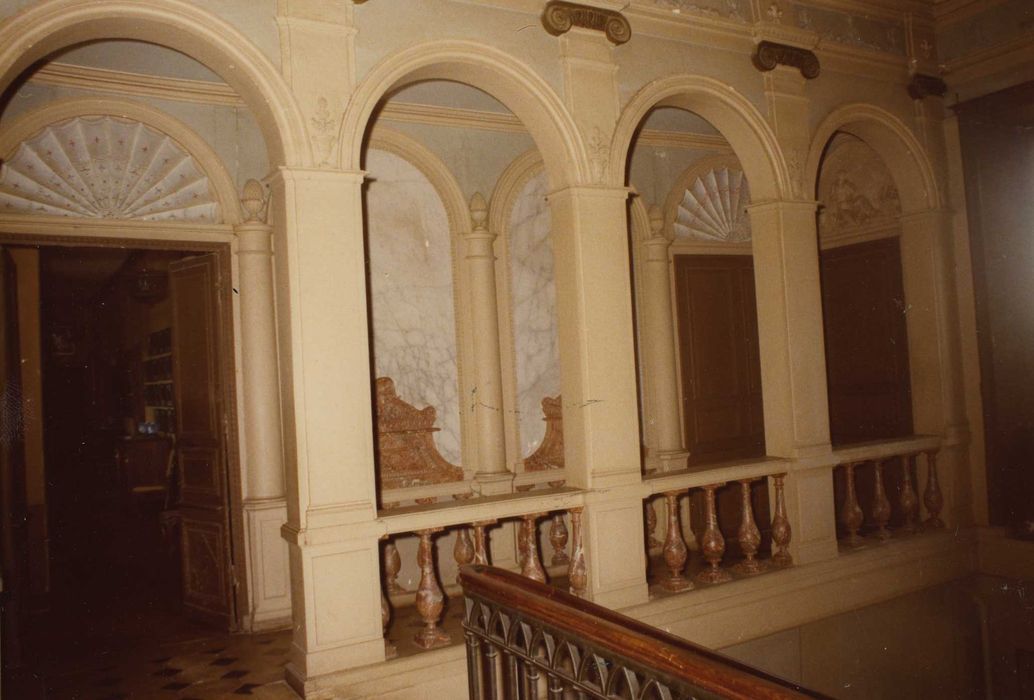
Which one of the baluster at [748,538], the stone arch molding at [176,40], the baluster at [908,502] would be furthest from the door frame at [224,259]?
the baluster at [908,502]

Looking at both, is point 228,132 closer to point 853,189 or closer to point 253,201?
point 253,201

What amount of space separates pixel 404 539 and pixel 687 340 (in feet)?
11.8

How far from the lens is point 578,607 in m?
2.55

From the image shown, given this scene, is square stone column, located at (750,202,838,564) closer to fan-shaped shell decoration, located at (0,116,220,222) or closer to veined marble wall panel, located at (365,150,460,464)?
veined marble wall panel, located at (365,150,460,464)

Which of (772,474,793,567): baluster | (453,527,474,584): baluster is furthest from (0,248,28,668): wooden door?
(772,474,793,567): baluster

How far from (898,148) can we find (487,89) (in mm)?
4066

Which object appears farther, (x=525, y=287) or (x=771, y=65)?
(x=525, y=287)

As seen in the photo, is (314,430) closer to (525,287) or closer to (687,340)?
(525,287)

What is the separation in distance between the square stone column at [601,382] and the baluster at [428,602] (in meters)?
1.08

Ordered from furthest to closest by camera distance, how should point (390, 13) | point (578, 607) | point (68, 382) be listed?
point (68, 382)
point (390, 13)
point (578, 607)

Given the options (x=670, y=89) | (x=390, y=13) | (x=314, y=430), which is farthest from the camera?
(x=670, y=89)

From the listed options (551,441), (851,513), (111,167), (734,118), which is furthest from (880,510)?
(111,167)

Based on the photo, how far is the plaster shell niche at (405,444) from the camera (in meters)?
6.70

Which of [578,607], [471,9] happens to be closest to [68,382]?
[471,9]
